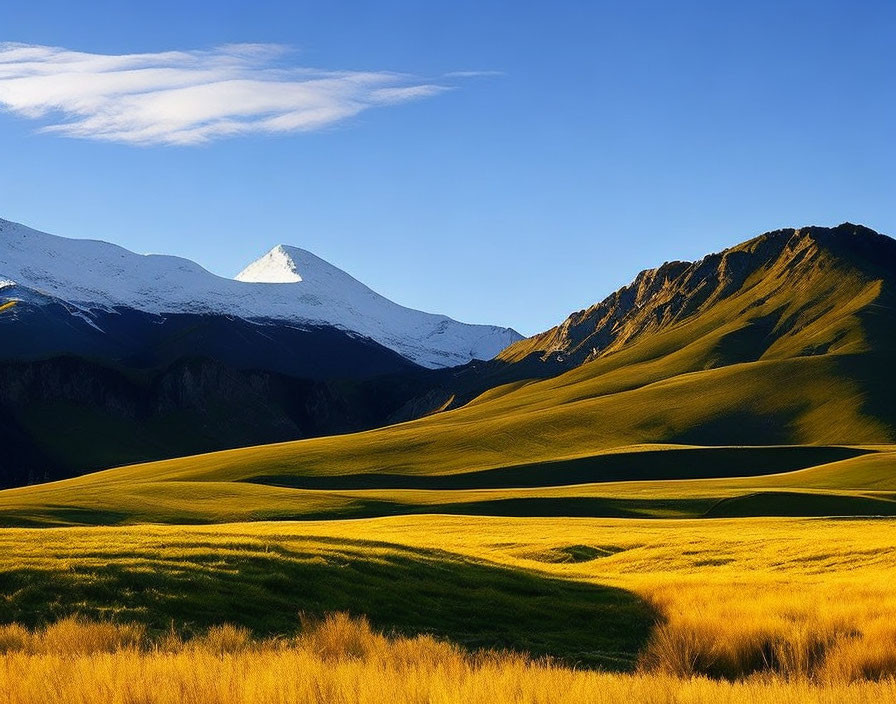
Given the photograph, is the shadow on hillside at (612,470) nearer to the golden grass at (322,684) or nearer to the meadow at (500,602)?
the meadow at (500,602)

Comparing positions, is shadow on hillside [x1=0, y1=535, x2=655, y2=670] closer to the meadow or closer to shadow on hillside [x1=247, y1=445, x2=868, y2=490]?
the meadow

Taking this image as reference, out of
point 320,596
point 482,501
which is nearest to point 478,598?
point 320,596

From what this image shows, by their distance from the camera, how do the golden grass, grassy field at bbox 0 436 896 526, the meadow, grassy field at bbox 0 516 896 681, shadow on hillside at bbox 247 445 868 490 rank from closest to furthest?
1. the golden grass
2. the meadow
3. grassy field at bbox 0 516 896 681
4. grassy field at bbox 0 436 896 526
5. shadow on hillside at bbox 247 445 868 490

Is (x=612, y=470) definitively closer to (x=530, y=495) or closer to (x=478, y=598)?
(x=530, y=495)

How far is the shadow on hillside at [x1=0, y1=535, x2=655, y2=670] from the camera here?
22688 millimetres

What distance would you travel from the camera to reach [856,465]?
12194cm

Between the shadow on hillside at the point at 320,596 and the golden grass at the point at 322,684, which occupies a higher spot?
the golden grass at the point at 322,684

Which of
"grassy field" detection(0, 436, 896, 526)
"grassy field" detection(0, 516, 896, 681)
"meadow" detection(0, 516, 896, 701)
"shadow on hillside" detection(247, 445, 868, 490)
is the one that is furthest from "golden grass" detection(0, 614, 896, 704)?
"shadow on hillside" detection(247, 445, 868, 490)

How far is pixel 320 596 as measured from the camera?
25.9m

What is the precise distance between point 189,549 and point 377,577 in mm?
5659

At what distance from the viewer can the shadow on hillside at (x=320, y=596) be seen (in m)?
22.7

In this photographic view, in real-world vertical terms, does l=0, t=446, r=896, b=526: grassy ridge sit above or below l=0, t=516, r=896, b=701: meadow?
below

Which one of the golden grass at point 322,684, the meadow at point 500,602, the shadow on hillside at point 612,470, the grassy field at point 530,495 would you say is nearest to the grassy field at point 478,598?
the meadow at point 500,602

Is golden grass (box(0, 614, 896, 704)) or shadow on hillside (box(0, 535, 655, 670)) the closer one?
golden grass (box(0, 614, 896, 704))
